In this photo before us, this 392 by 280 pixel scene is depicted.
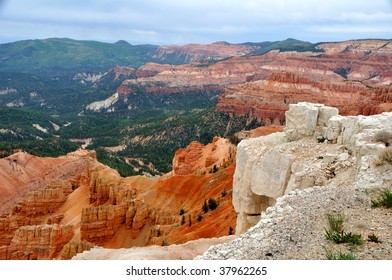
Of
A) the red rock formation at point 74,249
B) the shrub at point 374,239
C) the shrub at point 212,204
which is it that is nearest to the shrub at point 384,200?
the shrub at point 374,239

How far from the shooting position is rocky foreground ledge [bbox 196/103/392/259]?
25.9 ft

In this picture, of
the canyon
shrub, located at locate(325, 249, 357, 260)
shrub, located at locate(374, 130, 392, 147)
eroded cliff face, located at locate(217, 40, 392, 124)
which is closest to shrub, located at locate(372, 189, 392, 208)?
the canyon

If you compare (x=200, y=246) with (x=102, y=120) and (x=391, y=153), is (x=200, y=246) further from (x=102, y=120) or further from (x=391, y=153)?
(x=102, y=120)

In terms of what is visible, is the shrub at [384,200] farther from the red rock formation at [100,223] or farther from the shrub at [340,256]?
the red rock formation at [100,223]

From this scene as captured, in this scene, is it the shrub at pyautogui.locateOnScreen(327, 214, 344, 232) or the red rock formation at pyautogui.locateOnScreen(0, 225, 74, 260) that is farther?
the red rock formation at pyautogui.locateOnScreen(0, 225, 74, 260)

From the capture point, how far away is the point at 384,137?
1082 centimetres

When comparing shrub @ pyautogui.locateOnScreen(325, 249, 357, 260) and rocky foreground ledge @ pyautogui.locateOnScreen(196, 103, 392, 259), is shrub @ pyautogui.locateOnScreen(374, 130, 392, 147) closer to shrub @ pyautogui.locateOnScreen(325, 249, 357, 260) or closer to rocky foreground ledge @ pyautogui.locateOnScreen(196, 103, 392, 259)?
rocky foreground ledge @ pyautogui.locateOnScreen(196, 103, 392, 259)

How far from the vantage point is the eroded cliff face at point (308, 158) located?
10602 mm

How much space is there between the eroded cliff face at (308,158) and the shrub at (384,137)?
155 millimetres

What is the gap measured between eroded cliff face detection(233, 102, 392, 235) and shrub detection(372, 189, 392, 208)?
0.49m

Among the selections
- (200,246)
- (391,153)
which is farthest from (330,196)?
(200,246)

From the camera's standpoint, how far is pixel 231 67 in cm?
18275

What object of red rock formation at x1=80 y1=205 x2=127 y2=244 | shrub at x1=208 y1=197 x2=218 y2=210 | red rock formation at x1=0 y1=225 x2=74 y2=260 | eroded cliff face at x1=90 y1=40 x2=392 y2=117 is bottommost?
red rock formation at x1=0 y1=225 x2=74 y2=260

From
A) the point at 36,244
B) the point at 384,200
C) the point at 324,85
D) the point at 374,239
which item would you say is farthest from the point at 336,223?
the point at 324,85
